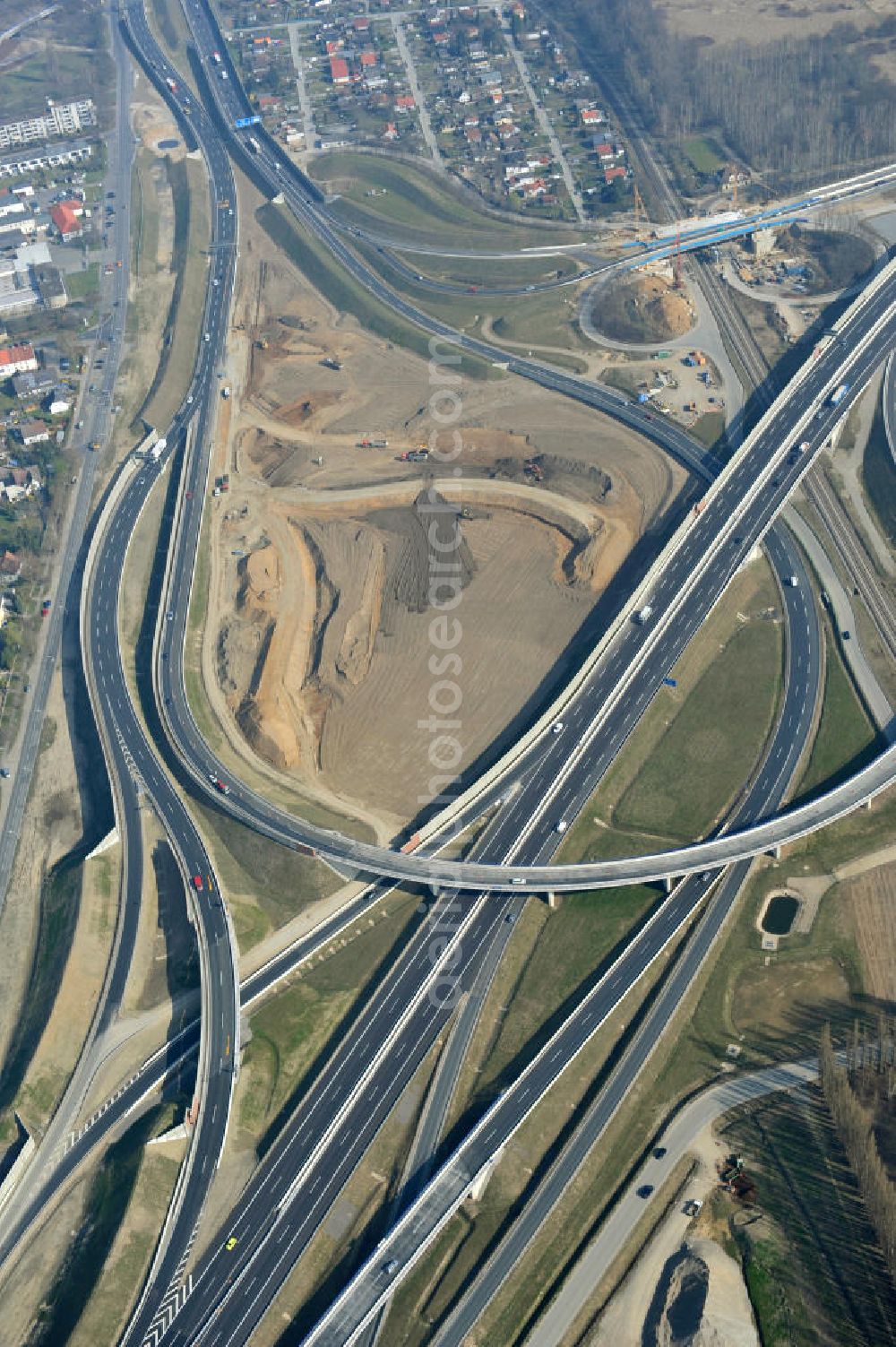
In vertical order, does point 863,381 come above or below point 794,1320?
above

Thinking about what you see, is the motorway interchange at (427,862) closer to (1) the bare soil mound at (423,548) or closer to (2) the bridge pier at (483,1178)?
(2) the bridge pier at (483,1178)

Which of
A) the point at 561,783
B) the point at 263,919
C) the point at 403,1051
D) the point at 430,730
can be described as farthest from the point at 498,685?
the point at 403,1051

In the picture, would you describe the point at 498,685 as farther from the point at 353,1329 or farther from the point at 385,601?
the point at 353,1329

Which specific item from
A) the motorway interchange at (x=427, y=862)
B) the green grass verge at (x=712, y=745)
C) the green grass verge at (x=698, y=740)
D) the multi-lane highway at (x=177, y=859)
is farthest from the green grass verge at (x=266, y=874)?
the green grass verge at (x=712, y=745)

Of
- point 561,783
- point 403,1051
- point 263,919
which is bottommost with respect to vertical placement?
point 403,1051

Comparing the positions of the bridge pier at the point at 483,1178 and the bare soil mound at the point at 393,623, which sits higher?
the bare soil mound at the point at 393,623

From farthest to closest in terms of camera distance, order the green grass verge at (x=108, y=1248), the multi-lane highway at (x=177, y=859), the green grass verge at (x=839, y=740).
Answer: the green grass verge at (x=839, y=740) < the multi-lane highway at (x=177, y=859) < the green grass verge at (x=108, y=1248)
